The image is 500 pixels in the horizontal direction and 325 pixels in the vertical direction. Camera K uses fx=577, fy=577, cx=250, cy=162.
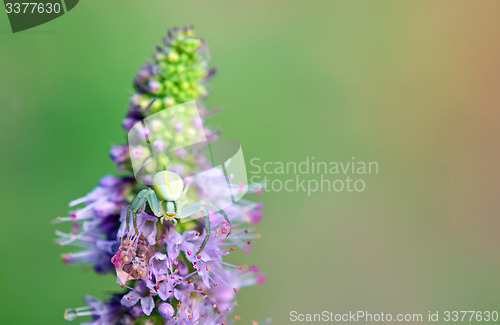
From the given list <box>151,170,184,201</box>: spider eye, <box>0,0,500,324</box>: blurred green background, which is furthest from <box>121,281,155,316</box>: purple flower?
<box>0,0,500,324</box>: blurred green background

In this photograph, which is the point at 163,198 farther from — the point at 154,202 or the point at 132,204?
the point at 132,204

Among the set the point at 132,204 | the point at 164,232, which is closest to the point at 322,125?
the point at 164,232

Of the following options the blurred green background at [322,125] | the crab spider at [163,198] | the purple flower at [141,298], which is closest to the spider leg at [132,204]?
the crab spider at [163,198]

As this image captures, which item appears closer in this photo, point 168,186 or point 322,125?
point 168,186

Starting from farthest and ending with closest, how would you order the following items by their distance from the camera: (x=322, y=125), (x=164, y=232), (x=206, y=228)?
(x=322, y=125)
(x=164, y=232)
(x=206, y=228)

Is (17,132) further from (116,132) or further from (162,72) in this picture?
(162,72)

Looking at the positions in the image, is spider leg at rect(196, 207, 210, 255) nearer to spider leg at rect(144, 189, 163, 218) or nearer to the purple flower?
spider leg at rect(144, 189, 163, 218)

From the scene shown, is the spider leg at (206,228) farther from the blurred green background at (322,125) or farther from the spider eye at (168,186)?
the blurred green background at (322,125)

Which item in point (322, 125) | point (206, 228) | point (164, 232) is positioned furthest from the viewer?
point (322, 125)
